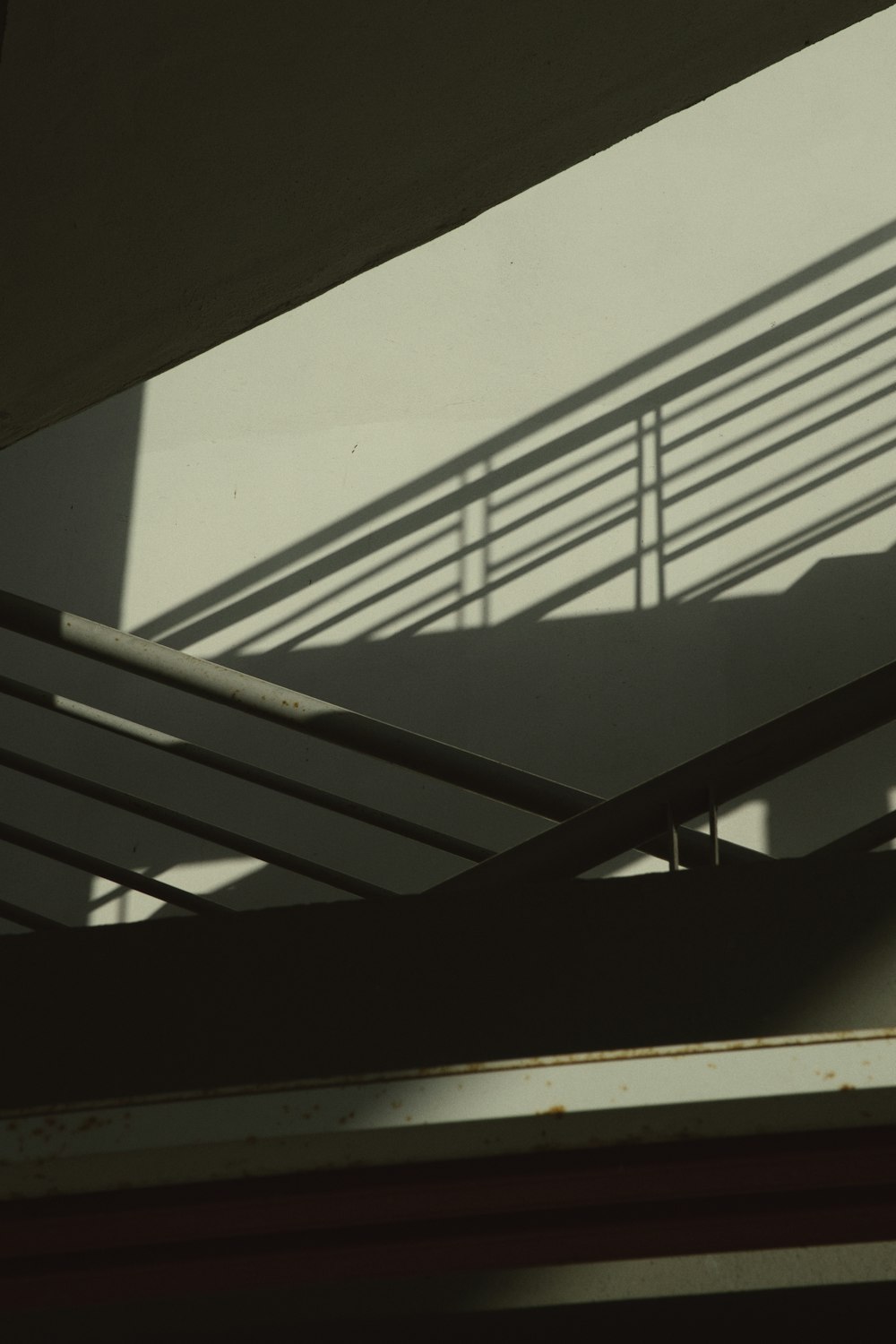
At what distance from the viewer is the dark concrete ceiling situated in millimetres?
1482

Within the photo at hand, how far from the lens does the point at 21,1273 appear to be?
5.76 ft

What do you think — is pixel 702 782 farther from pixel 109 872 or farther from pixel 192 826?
pixel 109 872

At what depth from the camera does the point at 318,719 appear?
1.81 metres

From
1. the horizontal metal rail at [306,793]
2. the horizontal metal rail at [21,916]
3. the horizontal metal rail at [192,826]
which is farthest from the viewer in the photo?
the horizontal metal rail at [21,916]

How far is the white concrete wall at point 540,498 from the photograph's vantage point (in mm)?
4039

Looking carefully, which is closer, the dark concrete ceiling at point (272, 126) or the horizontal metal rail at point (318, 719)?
the dark concrete ceiling at point (272, 126)

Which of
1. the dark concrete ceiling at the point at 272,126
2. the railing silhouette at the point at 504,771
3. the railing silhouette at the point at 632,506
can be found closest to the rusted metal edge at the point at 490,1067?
the railing silhouette at the point at 504,771

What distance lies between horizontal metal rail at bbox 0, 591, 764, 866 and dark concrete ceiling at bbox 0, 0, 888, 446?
37cm

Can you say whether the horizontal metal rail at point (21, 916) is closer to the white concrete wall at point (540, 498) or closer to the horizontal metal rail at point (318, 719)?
the horizontal metal rail at point (318, 719)

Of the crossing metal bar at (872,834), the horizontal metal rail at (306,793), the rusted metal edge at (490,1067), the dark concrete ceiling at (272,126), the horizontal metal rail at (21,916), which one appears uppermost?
the dark concrete ceiling at (272,126)

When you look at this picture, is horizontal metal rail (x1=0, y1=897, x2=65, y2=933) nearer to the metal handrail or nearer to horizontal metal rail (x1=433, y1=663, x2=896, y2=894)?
the metal handrail

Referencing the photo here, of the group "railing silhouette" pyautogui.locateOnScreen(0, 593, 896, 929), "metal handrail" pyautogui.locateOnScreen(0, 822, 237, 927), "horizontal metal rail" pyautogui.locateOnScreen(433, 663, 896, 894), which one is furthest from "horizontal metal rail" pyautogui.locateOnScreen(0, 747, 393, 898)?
"horizontal metal rail" pyautogui.locateOnScreen(433, 663, 896, 894)

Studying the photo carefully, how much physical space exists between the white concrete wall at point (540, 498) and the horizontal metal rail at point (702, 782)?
89.2 inches

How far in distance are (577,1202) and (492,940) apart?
421 millimetres
